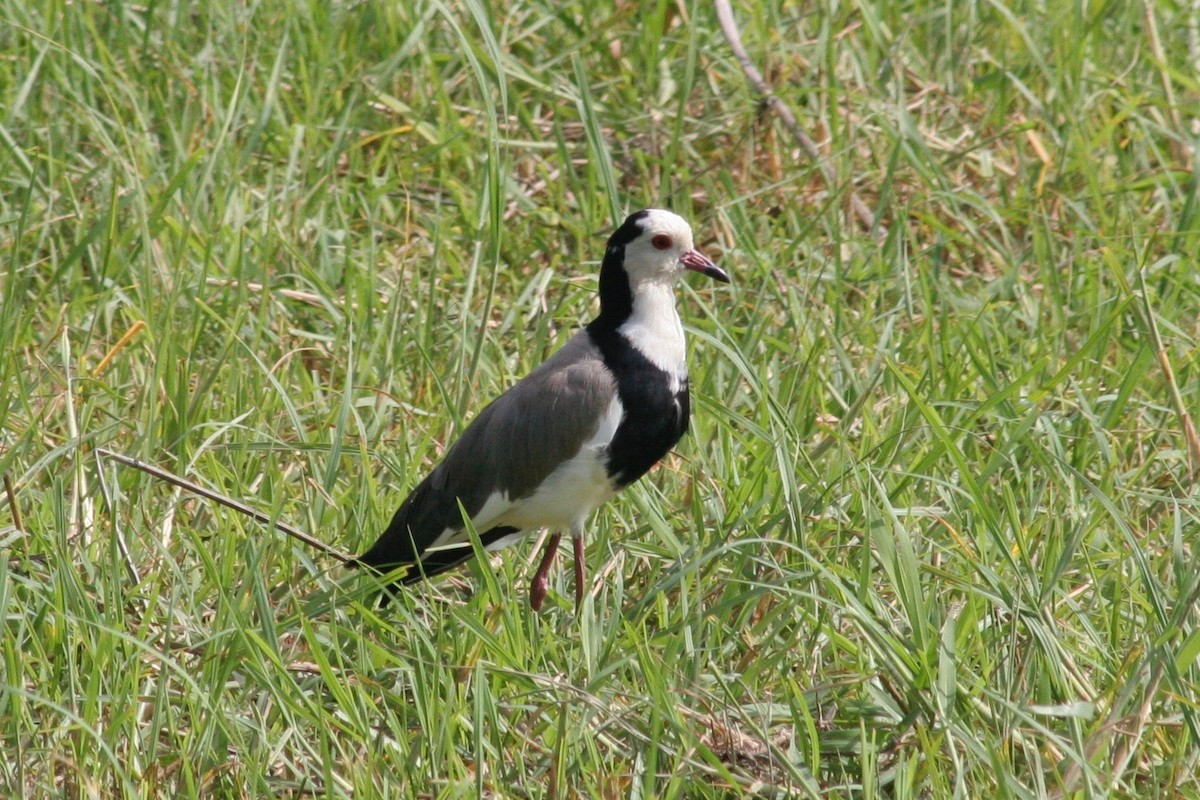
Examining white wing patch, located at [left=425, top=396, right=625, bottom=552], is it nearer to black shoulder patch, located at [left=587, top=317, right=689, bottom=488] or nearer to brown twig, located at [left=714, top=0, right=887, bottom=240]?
black shoulder patch, located at [left=587, top=317, right=689, bottom=488]

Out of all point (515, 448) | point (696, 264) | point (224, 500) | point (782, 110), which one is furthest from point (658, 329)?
point (782, 110)

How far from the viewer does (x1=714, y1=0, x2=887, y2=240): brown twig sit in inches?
223

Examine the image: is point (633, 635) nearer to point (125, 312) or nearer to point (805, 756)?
point (805, 756)

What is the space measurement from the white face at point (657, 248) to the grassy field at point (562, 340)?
247mm

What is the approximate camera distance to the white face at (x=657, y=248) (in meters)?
4.01

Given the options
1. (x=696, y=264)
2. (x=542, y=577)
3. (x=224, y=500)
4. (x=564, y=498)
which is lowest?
(x=542, y=577)

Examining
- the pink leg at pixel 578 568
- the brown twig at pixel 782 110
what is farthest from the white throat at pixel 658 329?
the brown twig at pixel 782 110

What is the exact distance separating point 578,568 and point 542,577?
4.7 inches

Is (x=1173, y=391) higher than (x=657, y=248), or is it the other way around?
(x=657, y=248)

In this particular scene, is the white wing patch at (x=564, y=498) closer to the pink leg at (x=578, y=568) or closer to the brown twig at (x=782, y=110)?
the pink leg at (x=578, y=568)

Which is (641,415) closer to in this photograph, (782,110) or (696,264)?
(696,264)

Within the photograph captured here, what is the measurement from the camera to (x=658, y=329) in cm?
402

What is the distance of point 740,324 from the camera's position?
519 cm

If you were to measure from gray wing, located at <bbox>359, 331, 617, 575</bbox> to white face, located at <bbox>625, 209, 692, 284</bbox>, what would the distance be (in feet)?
0.69
